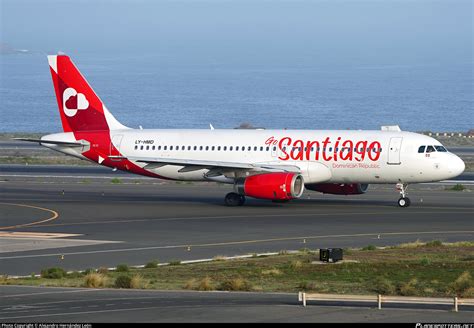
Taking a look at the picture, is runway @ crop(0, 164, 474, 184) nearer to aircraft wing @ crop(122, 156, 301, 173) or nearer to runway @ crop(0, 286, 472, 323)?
aircraft wing @ crop(122, 156, 301, 173)

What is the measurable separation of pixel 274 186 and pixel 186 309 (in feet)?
94.8

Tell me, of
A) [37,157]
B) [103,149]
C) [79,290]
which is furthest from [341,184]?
[37,157]

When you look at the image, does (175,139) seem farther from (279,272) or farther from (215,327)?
(215,327)

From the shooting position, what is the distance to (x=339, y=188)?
60562 mm

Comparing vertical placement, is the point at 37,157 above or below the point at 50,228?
above

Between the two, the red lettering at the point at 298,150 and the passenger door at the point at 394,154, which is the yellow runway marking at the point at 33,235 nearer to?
the red lettering at the point at 298,150

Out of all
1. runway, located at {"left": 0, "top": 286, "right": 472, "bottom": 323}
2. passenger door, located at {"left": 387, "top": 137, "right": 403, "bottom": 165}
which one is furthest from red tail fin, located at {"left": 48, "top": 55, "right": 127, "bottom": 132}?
runway, located at {"left": 0, "top": 286, "right": 472, "bottom": 323}

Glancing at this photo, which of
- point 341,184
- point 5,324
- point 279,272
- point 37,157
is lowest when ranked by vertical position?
point 5,324

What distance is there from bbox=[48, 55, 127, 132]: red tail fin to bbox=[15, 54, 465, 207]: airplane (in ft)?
0.18

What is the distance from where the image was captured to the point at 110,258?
133ft

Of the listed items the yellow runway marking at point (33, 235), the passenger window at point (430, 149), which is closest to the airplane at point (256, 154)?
the passenger window at point (430, 149)

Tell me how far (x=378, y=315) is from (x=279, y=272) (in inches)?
382

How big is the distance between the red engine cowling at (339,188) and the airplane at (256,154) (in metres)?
0.05

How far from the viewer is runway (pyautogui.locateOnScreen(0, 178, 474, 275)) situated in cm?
4228
